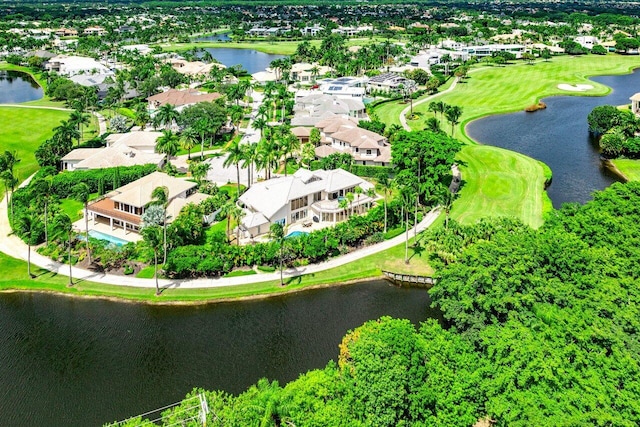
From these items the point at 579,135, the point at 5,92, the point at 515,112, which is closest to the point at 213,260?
the point at 579,135

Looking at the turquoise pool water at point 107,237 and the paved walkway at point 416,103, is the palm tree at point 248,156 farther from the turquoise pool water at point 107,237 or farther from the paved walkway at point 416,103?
the paved walkway at point 416,103

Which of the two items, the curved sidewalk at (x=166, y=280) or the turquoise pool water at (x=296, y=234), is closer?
the curved sidewalk at (x=166, y=280)

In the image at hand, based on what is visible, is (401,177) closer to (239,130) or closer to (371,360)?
(371,360)

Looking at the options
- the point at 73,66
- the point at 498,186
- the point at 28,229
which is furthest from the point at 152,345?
the point at 73,66

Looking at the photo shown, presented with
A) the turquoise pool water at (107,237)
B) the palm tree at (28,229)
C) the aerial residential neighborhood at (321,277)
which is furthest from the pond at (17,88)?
the turquoise pool water at (107,237)

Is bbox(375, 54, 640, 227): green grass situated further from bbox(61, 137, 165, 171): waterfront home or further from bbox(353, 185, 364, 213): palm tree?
bbox(61, 137, 165, 171): waterfront home
